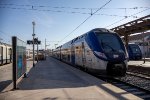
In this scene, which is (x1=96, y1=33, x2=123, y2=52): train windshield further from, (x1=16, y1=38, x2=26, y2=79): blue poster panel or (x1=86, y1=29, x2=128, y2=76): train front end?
(x1=16, y1=38, x2=26, y2=79): blue poster panel

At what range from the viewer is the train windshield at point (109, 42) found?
15.1 metres

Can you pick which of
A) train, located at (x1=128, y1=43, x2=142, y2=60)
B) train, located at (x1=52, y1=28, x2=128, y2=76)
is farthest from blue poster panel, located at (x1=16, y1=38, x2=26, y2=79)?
train, located at (x1=128, y1=43, x2=142, y2=60)

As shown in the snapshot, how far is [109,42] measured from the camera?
15.5m

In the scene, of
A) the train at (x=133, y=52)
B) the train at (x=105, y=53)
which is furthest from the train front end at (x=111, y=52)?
the train at (x=133, y=52)

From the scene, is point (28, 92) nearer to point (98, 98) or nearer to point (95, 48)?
point (98, 98)

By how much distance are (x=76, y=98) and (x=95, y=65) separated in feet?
21.5

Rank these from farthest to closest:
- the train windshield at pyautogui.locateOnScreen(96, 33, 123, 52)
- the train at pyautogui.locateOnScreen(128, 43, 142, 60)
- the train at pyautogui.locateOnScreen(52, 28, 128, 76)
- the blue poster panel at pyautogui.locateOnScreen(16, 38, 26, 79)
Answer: the train at pyautogui.locateOnScreen(128, 43, 142, 60), the train windshield at pyautogui.locateOnScreen(96, 33, 123, 52), the train at pyautogui.locateOnScreen(52, 28, 128, 76), the blue poster panel at pyautogui.locateOnScreen(16, 38, 26, 79)

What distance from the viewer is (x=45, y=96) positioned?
359 inches

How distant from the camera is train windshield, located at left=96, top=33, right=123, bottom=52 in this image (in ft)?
49.7

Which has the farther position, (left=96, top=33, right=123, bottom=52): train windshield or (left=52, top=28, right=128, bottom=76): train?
Answer: (left=96, top=33, right=123, bottom=52): train windshield

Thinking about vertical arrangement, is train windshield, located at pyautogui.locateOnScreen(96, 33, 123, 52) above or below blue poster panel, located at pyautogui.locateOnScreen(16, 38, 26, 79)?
above

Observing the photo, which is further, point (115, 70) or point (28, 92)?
point (115, 70)

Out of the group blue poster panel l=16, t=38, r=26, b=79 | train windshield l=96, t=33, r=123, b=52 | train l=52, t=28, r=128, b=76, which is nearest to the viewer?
blue poster panel l=16, t=38, r=26, b=79

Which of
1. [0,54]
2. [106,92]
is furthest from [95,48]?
[0,54]
